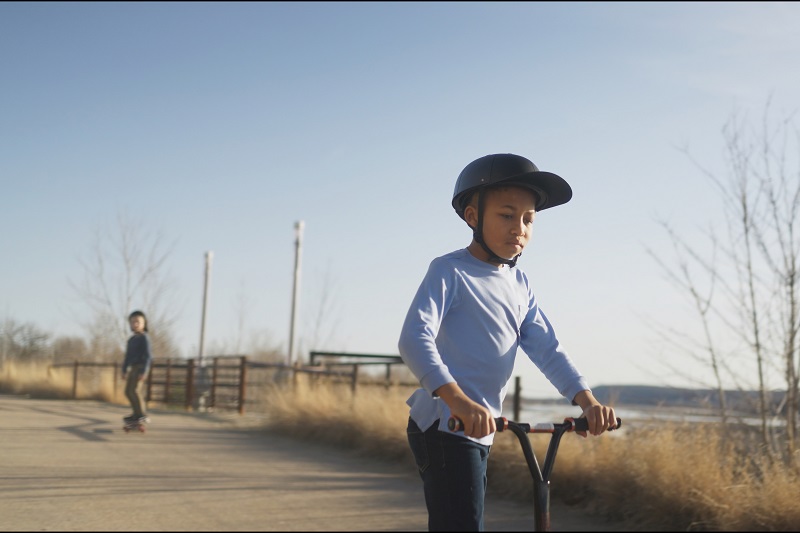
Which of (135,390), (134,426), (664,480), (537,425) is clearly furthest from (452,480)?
(135,390)

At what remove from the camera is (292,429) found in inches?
506

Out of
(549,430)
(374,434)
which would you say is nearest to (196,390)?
(374,434)

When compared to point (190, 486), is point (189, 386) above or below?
above

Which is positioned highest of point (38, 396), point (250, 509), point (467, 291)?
point (467, 291)

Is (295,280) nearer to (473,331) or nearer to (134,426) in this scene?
(134,426)

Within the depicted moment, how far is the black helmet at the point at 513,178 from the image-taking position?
7.85 feet

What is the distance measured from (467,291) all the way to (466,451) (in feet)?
1.42

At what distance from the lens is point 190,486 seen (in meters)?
7.74

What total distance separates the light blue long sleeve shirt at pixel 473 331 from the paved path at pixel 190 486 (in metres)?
1.55

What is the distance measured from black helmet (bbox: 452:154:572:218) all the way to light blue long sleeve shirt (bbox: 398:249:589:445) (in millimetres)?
216

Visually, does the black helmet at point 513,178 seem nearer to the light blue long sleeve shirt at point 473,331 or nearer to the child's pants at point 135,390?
the light blue long sleeve shirt at point 473,331

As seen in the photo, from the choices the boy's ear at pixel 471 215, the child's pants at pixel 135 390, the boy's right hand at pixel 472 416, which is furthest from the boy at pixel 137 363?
the boy's right hand at pixel 472 416

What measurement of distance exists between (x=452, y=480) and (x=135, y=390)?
10437 millimetres

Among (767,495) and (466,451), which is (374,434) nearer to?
(767,495)
